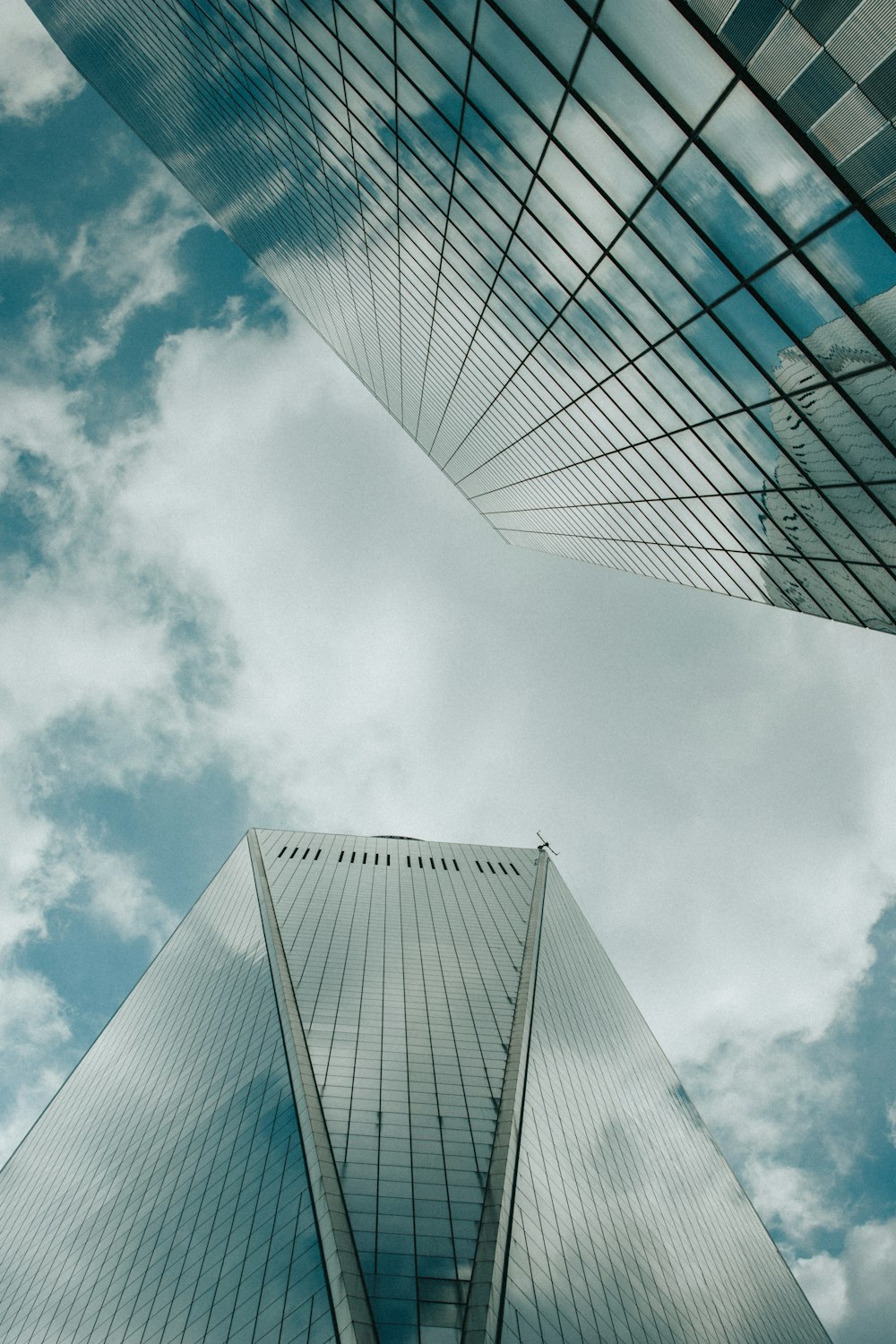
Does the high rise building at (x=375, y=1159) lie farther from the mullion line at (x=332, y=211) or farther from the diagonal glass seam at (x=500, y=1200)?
the mullion line at (x=332, y=211)

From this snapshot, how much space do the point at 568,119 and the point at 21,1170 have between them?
73792mm

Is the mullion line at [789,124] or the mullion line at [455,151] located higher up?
the mullion line at [455,151]

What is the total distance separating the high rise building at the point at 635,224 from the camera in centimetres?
973

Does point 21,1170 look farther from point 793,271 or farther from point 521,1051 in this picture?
point 793,271

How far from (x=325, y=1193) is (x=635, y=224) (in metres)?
29.6

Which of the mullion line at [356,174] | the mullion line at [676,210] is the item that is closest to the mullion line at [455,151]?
the mullion line at [676,210]

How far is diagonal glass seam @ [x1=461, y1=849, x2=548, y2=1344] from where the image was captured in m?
21.1

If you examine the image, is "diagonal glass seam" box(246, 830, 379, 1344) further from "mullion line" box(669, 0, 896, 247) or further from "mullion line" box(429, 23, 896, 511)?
"mullion line" box(669, 0, 896, 247)

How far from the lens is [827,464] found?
610 inches

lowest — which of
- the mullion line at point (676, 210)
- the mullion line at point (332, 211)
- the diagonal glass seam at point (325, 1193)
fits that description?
the diagonal glass seam at point (325, 1193)

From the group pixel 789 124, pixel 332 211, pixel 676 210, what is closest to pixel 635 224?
pixel 676 210

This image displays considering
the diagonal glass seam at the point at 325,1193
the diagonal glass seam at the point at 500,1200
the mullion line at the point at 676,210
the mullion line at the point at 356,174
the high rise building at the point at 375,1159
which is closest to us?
the mullion line at the point at 676,210

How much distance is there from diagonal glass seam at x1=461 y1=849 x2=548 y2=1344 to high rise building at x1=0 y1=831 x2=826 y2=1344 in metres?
0.13

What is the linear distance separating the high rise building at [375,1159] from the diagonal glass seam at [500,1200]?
0.42 feet
